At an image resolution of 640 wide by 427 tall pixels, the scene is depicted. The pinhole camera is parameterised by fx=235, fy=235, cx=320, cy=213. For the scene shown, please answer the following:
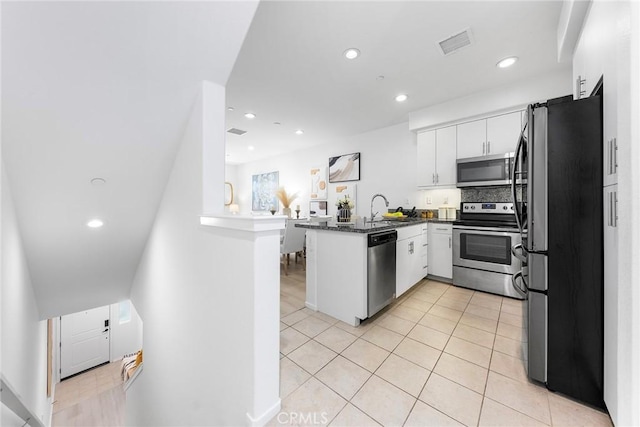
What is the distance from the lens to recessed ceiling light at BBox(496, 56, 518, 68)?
2.32 metres

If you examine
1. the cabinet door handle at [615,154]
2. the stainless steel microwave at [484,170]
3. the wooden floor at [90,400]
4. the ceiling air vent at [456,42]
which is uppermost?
the ceiling air vent at [456,42]

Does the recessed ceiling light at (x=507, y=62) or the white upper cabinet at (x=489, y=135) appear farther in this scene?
the white upper cabinet at (x=489, y=135)

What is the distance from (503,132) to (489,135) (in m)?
0.14

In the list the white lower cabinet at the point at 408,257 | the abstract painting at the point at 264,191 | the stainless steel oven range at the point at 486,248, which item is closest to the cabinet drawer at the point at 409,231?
the white lower cabinet at the point at 408,257

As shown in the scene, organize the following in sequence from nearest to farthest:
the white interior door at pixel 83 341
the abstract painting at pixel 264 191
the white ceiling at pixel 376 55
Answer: the white ceiling at pixel 376 55 < the white interior door at pixel 83 341 < the abstract painting at pixel 264 191

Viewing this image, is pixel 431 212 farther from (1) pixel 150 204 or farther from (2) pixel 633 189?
(1) pixel 150 204

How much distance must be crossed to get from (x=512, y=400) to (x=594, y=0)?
7.92ft

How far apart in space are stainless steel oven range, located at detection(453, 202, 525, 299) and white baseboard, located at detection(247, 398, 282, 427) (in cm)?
281

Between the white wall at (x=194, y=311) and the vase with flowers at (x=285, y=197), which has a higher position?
the vase with flowers at (x=285, y=197)

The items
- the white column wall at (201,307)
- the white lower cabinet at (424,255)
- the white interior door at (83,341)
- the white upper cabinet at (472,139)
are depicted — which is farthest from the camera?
the white interior door at (83,341)

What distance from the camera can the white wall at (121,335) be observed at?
572cm

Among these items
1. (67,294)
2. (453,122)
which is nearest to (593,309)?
(453,122)

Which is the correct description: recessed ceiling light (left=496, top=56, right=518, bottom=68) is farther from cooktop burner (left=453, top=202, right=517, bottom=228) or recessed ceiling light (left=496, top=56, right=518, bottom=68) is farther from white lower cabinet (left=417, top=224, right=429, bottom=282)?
white lower cabinet (left=417, top=224, right=429, bottom=282)

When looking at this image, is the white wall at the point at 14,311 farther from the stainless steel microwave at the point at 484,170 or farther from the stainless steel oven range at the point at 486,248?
the stainless steel microwave at the point at 484,170
